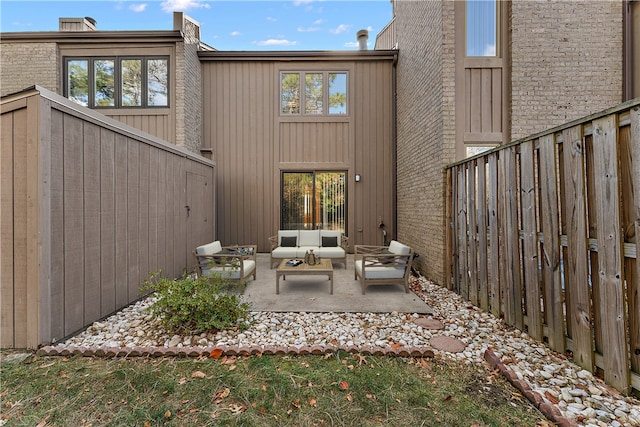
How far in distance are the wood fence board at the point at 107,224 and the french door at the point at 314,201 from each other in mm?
4792

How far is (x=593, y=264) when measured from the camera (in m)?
2.25

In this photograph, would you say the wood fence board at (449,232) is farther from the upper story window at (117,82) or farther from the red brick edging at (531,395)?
the upper story window at (117,82)

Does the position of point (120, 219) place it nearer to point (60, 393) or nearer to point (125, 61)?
point (60, 393)

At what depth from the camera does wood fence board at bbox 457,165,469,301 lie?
4.25 m

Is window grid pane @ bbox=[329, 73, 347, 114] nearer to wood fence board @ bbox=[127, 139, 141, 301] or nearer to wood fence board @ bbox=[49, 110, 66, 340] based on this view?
wood fence board @ bbox=[127, 139, 141, 301]

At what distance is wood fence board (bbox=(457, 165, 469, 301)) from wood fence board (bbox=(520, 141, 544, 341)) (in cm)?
124

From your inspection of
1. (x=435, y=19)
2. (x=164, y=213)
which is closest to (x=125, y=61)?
(x=164, y=213)

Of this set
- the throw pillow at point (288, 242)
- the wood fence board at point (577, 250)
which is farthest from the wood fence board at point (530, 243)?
the throw pillow at point (288, 242)

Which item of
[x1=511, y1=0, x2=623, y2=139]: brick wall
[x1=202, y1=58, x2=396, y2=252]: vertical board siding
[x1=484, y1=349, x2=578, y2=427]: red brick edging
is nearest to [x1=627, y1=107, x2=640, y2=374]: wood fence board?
[x1=484, y1=349, x2=578, y2=427]: red brick edging

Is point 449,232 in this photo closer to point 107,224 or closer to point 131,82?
point 107,224

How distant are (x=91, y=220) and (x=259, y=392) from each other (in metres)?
2.86

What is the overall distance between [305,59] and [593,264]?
8061 millimetres

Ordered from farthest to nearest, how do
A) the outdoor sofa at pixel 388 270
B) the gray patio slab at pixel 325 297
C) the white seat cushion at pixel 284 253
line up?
1. the white seat cushion at pixel 284 253
2. the outdoor sofa at pixel 388 270
3. the gray patio slab at pixel 325 297

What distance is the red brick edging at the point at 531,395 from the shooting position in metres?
1.74
